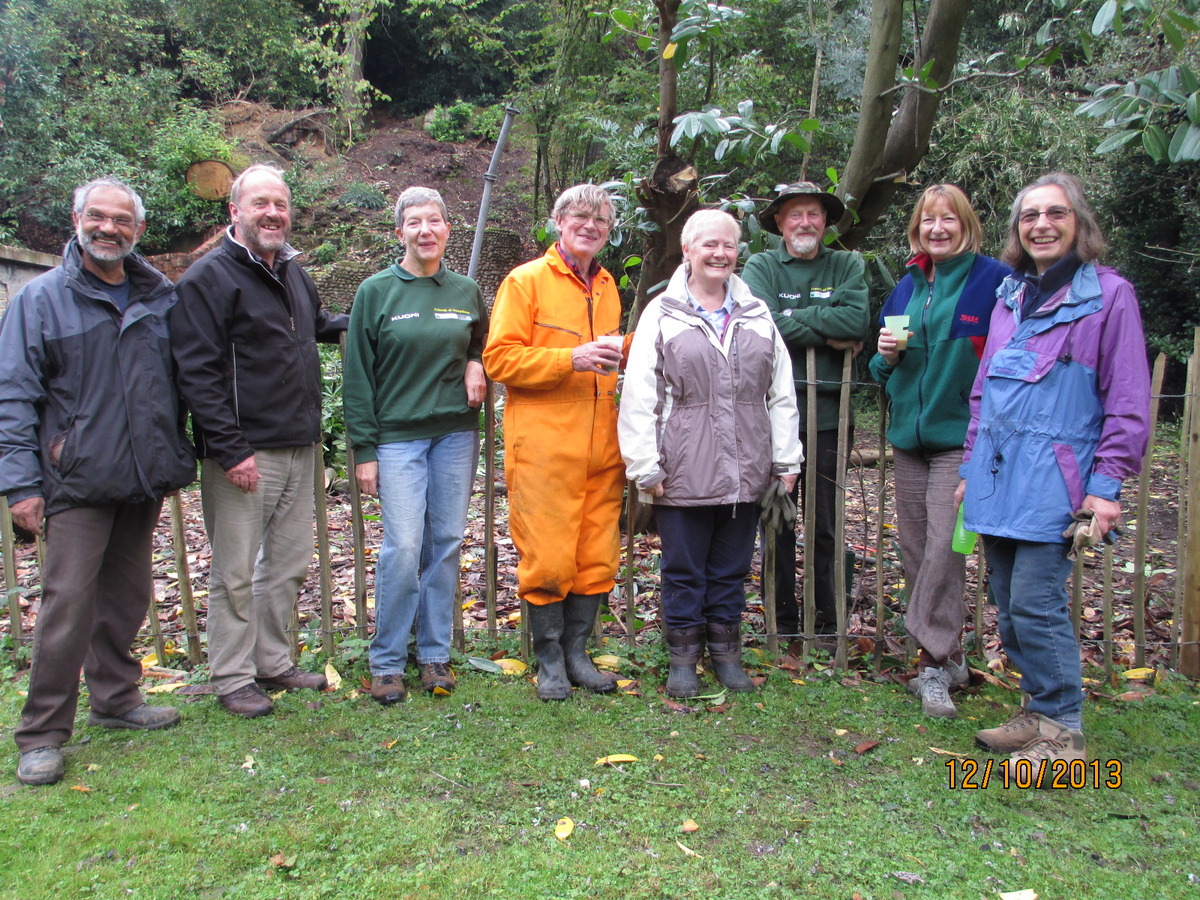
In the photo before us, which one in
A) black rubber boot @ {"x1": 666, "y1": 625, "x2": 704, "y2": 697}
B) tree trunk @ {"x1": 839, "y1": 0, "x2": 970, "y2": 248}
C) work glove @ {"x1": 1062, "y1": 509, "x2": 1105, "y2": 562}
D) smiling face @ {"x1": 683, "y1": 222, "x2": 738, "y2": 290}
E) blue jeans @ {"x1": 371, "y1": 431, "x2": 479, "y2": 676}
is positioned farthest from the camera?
tree trunk @ {"x1": 839, "y1": 0, "x2": 970, "y2": 248}

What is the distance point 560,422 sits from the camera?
11.4ft

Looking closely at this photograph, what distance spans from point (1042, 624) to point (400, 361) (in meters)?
2.64

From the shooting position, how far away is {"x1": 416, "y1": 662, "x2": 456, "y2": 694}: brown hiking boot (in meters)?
3.63

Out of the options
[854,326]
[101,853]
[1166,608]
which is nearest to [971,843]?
[854,326]

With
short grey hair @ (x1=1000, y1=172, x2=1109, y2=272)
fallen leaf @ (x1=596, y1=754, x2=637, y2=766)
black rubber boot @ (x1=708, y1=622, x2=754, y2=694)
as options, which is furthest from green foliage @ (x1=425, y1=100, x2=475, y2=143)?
fallen leaf @ (x1=596, y1=754, x2=637, y2=766)

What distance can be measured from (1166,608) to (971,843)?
10.00 feet

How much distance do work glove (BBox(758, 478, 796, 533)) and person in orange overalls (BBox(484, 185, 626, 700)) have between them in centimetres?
64

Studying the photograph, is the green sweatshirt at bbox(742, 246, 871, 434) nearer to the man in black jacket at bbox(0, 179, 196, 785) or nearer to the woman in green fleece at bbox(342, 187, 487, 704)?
the woman in green fleece at bbox(342, 187, 487, 704)

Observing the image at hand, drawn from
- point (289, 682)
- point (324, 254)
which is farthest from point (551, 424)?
point (324, 254)

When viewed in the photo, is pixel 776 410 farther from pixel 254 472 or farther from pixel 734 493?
pixel 254 472

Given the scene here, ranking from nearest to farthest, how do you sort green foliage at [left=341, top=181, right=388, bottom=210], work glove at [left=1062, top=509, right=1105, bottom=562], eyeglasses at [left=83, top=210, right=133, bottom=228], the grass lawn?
the grass lawn → work glove at [left=1062, top=509, right=1105, bottom=562] → eyeglasses at [left=83, top=210, right=133, bottom=228] → green foliage at [left=341, top=181, right=388, bottom=210]

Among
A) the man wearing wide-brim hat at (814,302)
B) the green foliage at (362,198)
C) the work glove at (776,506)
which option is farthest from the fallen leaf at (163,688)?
the green foliage at (362,198)

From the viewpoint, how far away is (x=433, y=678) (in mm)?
3645
